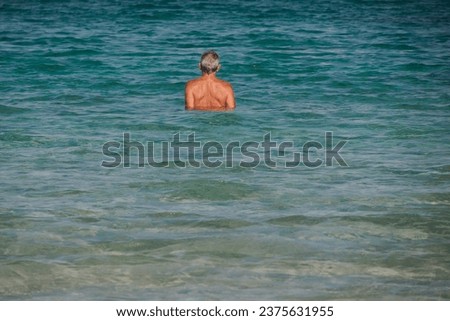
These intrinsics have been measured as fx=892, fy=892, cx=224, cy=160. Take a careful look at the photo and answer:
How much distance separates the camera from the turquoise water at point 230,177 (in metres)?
5.56

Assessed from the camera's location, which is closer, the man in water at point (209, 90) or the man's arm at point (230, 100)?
the man in water at point (209, 90)

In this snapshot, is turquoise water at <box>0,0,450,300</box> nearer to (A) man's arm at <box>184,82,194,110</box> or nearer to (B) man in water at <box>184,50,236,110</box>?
(A) man's arm at <box>184,82,194,110</box>

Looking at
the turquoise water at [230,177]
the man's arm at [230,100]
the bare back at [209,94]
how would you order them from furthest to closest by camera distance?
1. the man's arm at [230,100]
2. the bare back at [209,94]
3. the turquoise water at [230,177]

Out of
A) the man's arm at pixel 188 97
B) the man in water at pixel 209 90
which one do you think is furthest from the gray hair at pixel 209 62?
the man's arm at pixel 188 97

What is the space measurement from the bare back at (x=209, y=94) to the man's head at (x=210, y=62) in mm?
106

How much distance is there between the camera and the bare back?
10.3 metres

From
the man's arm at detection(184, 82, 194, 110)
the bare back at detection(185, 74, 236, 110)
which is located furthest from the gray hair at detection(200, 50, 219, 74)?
the man's arm at detection(184, 82, 194, 110)

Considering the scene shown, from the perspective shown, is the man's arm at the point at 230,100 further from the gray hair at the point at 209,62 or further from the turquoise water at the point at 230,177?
the gray hair at the point at 209,62

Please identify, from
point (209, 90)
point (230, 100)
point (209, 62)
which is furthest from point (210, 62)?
point (230, 100)

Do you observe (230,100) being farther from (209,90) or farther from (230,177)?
(230,177)

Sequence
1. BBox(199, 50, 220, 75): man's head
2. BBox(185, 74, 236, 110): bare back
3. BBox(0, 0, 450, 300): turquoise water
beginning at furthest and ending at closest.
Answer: BBox(185, 74, 236, 110): bare back
BBox(199, 50, 220, 75): man's head
BBox(0, 0, 450, 300): turquoise water

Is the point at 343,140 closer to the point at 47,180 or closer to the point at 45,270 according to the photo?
the point at 47,180

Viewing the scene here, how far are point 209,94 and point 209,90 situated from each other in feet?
0.23

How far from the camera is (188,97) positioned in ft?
34.9
